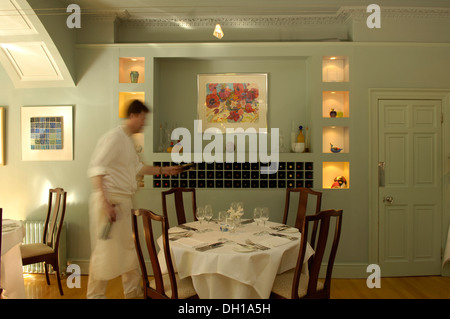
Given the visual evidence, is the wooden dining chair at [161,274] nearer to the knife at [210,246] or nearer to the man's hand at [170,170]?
the knife at [210,246]

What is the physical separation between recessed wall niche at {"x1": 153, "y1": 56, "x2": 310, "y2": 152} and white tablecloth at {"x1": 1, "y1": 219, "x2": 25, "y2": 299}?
73.1 inches

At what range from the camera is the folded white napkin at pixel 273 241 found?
2.22 meters

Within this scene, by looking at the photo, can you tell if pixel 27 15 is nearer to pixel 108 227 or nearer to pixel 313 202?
pixel 108 227

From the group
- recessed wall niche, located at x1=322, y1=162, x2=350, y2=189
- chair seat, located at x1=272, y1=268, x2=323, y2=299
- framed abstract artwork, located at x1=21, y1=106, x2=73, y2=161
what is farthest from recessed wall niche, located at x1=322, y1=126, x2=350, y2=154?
framed abstract artwork, located at x1=21, y1=106, x2=73, y2=161

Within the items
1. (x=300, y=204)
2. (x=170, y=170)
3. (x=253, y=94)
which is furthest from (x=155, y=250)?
(x=253, y=94)

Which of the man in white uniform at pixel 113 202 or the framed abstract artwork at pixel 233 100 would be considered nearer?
the man in white uniform at pixel 113 202

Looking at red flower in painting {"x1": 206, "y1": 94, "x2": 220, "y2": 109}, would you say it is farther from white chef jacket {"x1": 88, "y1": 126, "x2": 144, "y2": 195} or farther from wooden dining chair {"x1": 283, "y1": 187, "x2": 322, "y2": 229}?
white chef jacket {"x1": 88, "y1": 126, "x2": 144, "y2": 195}

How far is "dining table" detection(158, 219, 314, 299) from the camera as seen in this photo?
2004mm

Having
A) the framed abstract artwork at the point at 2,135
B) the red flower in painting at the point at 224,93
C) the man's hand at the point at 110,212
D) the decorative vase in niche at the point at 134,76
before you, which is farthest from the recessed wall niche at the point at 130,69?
the man's hand at the point at 110,212

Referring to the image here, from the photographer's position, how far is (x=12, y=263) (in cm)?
262

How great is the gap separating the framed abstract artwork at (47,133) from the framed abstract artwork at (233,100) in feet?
5.42

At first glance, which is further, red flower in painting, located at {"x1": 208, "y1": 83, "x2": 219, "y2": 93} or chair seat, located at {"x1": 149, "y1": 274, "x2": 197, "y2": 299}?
red flower in painting, located at {"x1": 208, "y1": 83, "x2": 219, "y2": 93}

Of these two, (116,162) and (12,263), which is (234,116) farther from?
(12,263)

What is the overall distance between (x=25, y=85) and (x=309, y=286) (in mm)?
3864
